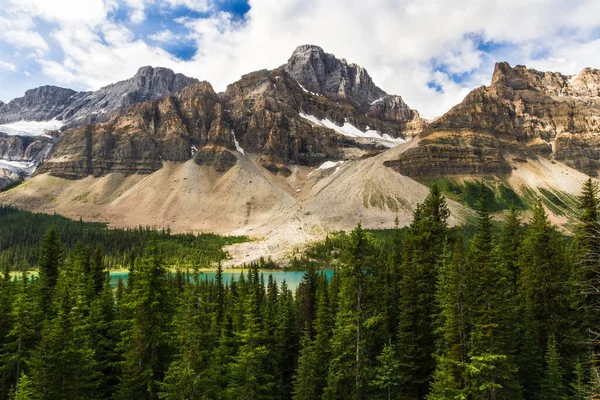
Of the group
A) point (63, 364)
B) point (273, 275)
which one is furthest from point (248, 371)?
point (273, 275)

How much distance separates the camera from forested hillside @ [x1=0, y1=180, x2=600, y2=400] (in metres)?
22.9

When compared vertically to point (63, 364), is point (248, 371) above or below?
below

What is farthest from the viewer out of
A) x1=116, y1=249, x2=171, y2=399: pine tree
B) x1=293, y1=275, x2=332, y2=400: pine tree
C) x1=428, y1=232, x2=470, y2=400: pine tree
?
x1=293, y1=275, x2=332, y2=400: pine tree

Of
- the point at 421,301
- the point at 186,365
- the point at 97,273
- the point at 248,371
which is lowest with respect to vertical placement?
the point at 248,371

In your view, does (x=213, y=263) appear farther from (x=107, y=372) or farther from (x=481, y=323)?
(x=481, y=323)

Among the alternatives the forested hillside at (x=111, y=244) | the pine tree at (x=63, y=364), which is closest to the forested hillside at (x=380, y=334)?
the pine tree at (x=63, y=364)

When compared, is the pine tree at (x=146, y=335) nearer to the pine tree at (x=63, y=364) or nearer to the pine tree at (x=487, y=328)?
the pine tree at (x=63, y=364)

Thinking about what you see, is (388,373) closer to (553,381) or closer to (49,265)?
(553,381)

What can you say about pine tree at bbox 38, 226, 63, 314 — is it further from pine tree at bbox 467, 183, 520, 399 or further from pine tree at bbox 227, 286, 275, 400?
pine tree at bbox 467, 183, 520, 399

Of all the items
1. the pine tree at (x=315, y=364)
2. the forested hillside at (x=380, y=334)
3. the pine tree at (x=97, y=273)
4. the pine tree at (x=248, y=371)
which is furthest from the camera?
the pine tree at (x=97, y=273)

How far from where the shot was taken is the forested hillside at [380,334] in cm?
2286

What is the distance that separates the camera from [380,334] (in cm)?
3127

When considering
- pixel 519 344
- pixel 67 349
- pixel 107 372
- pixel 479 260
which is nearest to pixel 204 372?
pixel 67 349

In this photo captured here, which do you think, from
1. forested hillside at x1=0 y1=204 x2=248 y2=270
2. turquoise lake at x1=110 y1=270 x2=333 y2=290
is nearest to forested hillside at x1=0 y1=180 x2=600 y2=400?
turquoise lake at x1=110 y1=270 x2=333 y2=290
